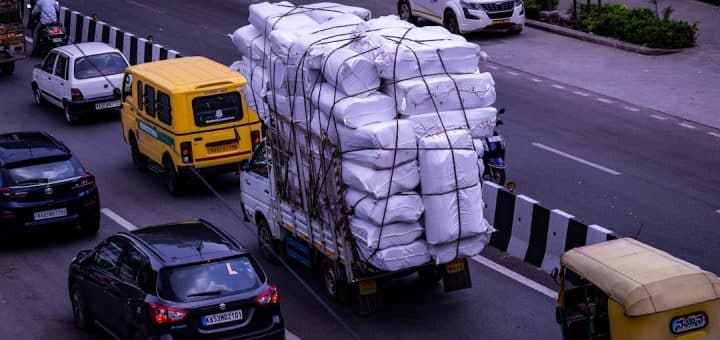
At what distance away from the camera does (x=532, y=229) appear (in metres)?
17.4

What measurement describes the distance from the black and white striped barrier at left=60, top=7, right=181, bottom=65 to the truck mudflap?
49.5ft

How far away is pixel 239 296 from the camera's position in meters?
13.4

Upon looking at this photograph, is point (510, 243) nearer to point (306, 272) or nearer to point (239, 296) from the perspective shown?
point (306, 272)

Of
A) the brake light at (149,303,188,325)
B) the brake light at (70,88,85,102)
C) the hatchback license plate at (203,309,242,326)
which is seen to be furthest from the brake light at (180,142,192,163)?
the brake light at (149,303,188,325)

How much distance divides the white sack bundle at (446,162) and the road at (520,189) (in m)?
1.88

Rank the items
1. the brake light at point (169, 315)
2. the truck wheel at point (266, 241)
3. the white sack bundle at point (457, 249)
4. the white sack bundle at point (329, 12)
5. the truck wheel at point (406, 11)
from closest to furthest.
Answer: the brake light at point (169, 315) → the white sack bundle at point (457, 249) → the white sack bundle at point (329, 12) → the truck wheel at point (266, 241) → the truck wheel at point (406, 11)

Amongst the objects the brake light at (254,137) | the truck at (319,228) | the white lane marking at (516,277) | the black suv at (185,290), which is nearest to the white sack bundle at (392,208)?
the truck at (319,228)

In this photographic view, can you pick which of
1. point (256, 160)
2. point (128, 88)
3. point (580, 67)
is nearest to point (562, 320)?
point (256, 160)

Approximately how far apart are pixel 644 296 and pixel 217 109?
10848 millimetres

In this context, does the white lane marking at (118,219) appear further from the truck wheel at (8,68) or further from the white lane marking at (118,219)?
the truck wheel at (8,68)

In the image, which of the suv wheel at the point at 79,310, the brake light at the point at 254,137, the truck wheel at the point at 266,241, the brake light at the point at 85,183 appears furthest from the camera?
the brake light at the point at 254,137

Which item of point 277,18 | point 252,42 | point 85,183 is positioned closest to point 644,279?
point 277,18

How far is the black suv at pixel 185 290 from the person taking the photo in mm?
13219

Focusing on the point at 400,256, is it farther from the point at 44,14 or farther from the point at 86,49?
the point at 44,14
